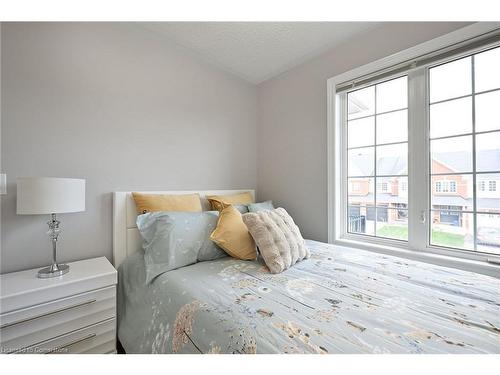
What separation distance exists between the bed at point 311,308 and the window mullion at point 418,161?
0.38 meters

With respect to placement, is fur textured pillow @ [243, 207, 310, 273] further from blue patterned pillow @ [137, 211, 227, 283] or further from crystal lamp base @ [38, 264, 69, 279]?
crystal lamp base @ [38, 264, 69, 279]

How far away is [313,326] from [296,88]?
7.37 feet

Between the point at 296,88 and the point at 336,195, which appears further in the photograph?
the point at 296,88

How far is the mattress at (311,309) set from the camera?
2.39 feet

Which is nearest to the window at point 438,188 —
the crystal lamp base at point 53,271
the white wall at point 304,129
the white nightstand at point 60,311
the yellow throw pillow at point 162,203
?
the white wall at point 304,129

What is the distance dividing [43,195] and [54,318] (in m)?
0.66

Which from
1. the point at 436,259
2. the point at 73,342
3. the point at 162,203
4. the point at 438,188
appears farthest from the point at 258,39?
the point at 73,342

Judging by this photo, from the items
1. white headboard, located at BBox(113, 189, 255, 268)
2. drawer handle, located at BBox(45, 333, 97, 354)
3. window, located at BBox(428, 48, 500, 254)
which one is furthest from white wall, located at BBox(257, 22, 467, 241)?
drawer handle, located at BBox(45, 333, 97, 354)

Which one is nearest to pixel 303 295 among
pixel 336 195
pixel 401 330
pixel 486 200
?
pixel 401 330

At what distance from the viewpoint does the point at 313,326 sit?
0.79m

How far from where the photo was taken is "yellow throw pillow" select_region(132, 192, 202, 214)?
1654mm

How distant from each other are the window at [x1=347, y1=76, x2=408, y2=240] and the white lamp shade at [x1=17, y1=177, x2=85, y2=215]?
7.28ft

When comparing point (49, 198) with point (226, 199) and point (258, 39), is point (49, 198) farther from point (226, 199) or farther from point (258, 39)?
point (258, 39)
